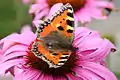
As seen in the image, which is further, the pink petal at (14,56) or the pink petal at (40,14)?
the pink petal at (40,14)

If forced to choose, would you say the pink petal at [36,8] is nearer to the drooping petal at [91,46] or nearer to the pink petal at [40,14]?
the pink petal at [40,14]

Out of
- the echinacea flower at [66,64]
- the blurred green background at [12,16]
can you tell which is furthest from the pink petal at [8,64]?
the blurred green background at [12,16]

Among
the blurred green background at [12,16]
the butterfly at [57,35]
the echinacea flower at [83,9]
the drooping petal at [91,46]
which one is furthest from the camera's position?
the blurred green background at [12,16]

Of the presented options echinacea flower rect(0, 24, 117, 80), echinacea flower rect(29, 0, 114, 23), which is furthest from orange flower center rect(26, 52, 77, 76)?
echinacea flower rect(29, 0, 114, 23)

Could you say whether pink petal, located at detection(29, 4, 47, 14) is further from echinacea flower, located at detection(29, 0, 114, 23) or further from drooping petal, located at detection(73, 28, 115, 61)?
drooping petal, located at detection(73, 28, 115, 61)

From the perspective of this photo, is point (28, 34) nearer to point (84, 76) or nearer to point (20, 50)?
point (20, 50)

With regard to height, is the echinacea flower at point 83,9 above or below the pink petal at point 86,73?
above

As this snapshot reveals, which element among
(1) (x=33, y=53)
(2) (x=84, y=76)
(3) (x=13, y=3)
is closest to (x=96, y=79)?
(2) (x=84, y=76)
